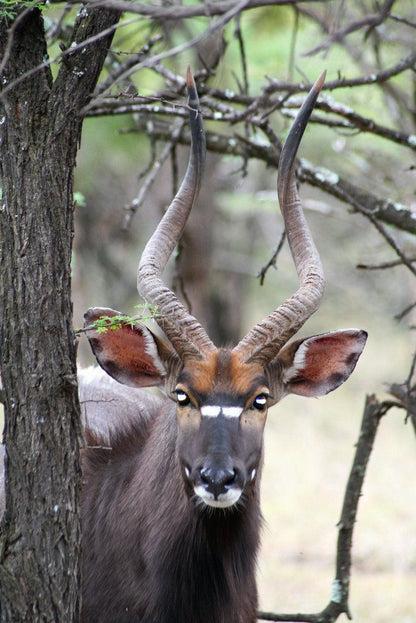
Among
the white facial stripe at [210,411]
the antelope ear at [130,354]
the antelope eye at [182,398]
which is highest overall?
the antelope ear at [130,354]

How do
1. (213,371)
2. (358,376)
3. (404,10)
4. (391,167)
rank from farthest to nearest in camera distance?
(358,376)
(391,167)
(404,10)
(213,371)

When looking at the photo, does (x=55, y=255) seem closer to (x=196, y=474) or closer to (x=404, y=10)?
(x=196, y=474)

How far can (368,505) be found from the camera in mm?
13102

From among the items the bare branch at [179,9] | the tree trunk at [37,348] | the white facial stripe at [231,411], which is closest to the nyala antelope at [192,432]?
the white facial stripe at [231,411]

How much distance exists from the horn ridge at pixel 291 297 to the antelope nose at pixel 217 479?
0.82 meters

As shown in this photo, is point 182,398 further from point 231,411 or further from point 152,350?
point 152,350

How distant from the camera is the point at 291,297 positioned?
214 inches

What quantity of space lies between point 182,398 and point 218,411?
0.30 meters

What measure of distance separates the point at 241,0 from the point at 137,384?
3128 millimetres

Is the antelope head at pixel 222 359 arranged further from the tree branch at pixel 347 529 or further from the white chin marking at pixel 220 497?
the tree branch at pixel 347 529

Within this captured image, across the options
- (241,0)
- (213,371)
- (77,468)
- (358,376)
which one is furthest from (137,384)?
(358,376)

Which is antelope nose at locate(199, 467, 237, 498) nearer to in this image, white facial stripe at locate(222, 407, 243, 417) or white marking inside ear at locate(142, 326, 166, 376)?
white facial stripe at locate(222, 407, 243, 417)

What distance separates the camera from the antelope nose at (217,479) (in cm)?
473

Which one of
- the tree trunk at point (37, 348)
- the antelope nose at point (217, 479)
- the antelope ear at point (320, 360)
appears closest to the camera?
the tree trunk at point (37, 348)
